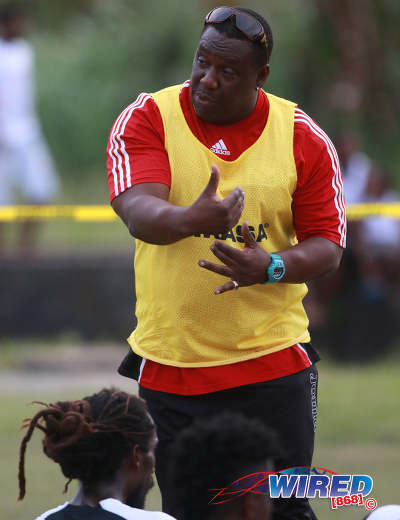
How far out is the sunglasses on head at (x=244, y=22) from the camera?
11.2 feet

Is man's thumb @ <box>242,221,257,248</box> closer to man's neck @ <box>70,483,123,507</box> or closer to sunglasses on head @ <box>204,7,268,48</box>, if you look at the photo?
sunglasses on head @ <box>204,7,268,48</box>

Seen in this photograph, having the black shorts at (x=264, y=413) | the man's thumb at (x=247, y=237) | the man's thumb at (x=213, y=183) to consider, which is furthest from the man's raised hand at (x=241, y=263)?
the black shorts at (x=264, y=413)

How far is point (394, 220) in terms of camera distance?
30.7 feet

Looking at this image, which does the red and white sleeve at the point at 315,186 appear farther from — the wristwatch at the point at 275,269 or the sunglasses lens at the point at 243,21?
the sunglasses lens at the point at 243,21

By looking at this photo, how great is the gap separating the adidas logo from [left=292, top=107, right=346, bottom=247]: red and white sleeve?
9.6 inches

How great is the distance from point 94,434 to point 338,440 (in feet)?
12.2

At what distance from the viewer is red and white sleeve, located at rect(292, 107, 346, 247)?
3594 millimetres

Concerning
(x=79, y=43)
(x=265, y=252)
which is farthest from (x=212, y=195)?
(x=79, y=43)

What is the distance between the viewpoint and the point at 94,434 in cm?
333

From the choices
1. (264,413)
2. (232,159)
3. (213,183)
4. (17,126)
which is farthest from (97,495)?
(17,126)

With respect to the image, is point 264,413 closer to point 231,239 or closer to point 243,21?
point 231,239

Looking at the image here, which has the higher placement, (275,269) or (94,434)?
(275,269)

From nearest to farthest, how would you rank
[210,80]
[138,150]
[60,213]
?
1. [210,80]
2. [138,150]
3. [60,213]

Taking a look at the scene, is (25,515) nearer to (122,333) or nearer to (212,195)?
(212,195)
